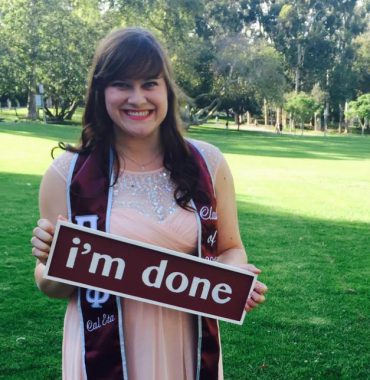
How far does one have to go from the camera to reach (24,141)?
20375mm

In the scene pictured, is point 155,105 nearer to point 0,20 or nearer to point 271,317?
point 271,317

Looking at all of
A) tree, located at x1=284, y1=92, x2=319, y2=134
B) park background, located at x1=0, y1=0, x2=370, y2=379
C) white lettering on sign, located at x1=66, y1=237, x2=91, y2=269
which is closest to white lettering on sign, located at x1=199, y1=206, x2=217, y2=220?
white lettering on sign, located at x1=66, y1=237, x2=91, y2=269

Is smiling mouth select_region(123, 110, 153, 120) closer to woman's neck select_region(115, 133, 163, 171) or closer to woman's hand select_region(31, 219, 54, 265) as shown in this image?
woman's neck select_region(115, 133, 163, 171)

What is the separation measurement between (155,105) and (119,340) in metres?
0.73

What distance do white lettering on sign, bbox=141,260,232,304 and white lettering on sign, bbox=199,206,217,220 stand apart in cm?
21

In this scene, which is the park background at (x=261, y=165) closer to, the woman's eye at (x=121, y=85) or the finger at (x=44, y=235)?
the woman's eye at (x=121, y=85)

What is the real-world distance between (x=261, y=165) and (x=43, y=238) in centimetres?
1564

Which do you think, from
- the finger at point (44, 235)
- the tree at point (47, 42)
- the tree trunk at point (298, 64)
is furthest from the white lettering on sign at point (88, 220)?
the tree trunk at point (298, 64)

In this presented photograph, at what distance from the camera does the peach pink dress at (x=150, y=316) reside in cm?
170

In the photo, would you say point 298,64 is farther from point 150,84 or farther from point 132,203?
point 132,203

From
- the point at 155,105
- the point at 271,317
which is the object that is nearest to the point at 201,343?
the point at 155,105

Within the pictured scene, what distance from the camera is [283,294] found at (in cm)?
513

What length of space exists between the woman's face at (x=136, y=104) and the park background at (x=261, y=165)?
517 millimetres

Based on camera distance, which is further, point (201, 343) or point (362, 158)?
point (362, 158)
